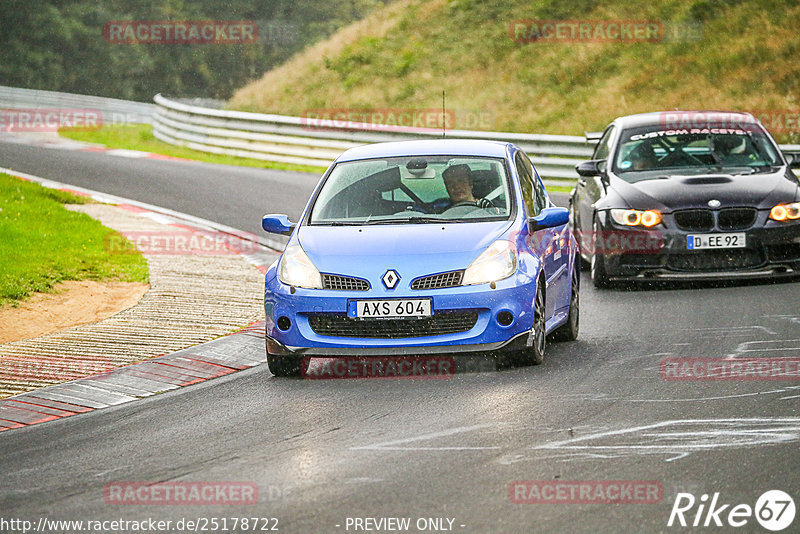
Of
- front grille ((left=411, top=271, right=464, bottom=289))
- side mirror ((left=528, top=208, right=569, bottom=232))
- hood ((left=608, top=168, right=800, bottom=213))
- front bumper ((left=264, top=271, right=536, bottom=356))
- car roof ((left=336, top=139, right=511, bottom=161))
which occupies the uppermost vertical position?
car roof ((left=336, top=139, right=511, bottom=161))

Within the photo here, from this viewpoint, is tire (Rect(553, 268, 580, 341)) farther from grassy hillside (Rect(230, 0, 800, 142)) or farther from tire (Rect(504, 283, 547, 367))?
grassy hillside (Rect(230, 0, 800, 142))

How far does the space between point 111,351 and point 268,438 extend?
9.69ft

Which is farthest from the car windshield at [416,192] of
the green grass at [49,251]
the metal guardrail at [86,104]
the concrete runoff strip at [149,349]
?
the metal guardrail at [86,104]

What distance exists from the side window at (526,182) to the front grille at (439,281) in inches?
47.4

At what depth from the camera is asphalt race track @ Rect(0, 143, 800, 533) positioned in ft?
18.2

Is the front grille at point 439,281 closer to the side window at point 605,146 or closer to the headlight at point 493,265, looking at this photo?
the headlight at point 493,265

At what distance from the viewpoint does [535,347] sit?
881 cm

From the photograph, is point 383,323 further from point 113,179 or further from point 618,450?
point 113,179

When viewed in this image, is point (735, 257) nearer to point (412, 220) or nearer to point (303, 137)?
point (412, 220)

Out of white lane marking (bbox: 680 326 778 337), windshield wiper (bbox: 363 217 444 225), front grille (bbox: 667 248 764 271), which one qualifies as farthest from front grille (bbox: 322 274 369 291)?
front grille (bbox: 667 248 764 271)

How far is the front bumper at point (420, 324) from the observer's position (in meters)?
8.48

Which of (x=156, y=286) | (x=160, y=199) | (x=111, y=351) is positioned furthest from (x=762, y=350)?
(x=160, y=199)

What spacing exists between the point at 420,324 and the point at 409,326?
7 cm

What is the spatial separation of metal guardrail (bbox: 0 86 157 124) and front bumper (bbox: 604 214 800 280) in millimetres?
30577
